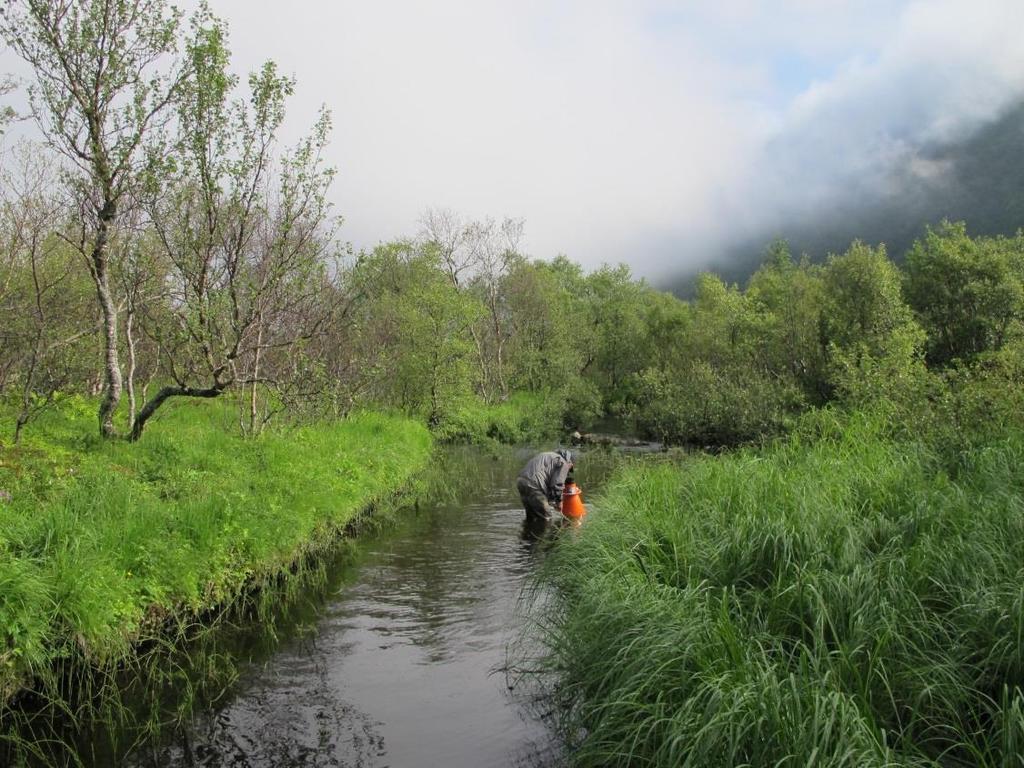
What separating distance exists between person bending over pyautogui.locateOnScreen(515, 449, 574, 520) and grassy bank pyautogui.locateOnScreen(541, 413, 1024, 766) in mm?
5691

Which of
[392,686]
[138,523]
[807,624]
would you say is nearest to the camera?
[807,624]

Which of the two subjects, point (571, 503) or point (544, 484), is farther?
point (544, 484)

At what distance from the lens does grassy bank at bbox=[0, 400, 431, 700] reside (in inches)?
243

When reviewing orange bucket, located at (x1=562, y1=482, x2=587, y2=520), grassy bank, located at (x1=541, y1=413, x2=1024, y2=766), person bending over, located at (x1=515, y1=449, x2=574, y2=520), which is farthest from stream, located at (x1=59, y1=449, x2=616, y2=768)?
person bending over, located at (x1=515, y1=449, x2=574, y2=520)

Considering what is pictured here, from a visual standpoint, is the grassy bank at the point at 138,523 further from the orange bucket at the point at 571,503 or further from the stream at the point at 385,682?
the orange bucket at the point at 571,503

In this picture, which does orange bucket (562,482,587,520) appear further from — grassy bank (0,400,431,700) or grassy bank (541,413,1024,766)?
grassy bank (541,413,1024,766)

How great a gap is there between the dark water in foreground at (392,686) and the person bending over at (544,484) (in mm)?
2417

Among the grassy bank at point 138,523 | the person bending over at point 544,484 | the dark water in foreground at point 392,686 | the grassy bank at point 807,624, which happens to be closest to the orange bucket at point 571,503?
the person bending over at point 544,484

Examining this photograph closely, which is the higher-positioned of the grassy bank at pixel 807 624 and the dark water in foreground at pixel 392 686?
the grassy bank at pixel 807 624

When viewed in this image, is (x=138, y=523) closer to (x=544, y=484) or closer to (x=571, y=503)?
(x=571, y=503)

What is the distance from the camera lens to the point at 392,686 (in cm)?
703

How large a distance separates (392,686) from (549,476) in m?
7.48

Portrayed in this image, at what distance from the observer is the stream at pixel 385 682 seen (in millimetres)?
5730

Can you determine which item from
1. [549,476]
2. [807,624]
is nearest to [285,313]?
[549,476]
